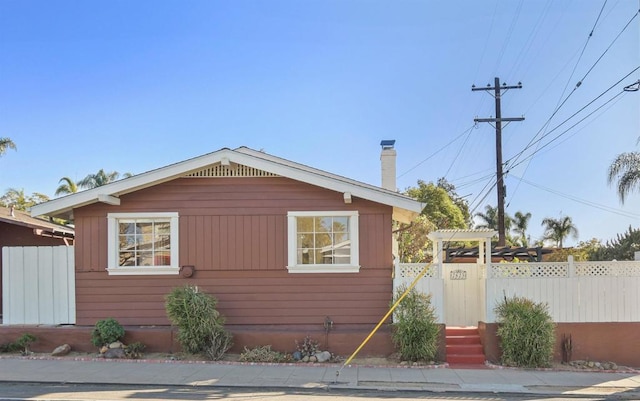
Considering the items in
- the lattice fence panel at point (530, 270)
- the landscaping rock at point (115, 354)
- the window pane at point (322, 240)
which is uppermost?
the window pane at point (322, 240)

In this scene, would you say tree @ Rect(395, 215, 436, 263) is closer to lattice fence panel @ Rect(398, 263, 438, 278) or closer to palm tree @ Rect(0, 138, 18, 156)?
lattice fence panel @ Rect(398, 263, 438, 278)

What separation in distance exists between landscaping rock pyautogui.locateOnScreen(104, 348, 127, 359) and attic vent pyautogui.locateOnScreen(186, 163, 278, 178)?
12.5 ft

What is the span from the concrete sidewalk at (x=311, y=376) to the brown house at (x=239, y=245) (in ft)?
4.09

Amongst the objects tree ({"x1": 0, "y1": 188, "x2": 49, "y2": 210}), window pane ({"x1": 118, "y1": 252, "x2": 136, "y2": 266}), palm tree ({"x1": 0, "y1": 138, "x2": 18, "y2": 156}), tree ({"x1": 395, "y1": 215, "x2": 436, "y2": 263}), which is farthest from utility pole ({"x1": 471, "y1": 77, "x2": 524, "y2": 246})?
tree ({"x1": 0, "y1": 188, "x2": 49, "y2": 210})

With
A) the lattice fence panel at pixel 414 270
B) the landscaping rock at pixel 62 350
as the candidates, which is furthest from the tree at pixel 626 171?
the landscaping rock at pixel 62 350

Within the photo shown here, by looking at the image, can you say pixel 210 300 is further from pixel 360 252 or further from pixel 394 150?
pixel 394 150

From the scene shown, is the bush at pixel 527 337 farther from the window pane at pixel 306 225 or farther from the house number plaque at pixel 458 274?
the window pane at pixel 306 225

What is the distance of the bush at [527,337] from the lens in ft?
30.1

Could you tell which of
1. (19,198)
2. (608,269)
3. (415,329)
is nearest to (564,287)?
(608,269)

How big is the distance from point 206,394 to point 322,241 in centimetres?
410

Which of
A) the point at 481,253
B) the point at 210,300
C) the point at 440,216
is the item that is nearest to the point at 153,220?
the point at 210,300

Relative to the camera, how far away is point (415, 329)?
924cm

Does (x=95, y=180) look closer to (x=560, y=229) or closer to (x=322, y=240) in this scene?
(x=322, y=240)

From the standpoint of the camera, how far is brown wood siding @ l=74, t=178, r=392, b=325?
10.1 m
